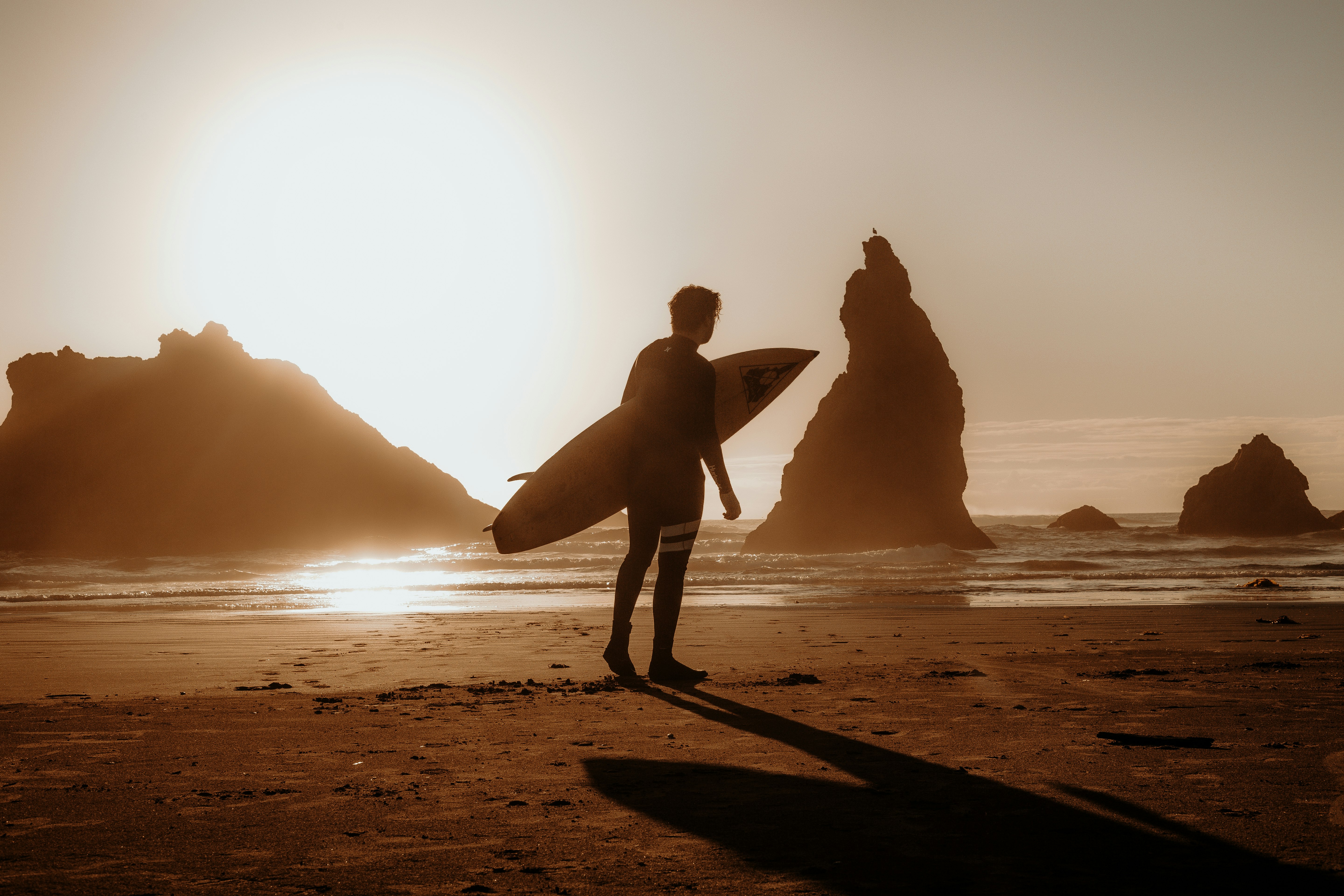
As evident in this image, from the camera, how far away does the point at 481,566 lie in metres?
23.8

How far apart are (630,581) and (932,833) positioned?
115 inches

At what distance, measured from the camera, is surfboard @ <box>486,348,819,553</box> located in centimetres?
510

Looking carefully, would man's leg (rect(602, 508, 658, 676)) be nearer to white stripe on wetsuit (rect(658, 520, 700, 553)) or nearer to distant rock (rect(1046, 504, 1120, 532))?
white stripe on wetsuit (rect(658, 520, 700, 553))

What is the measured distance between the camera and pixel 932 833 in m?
1.93

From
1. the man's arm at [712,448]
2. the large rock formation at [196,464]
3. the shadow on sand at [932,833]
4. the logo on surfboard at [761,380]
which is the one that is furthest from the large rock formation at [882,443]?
the shadow on sand at [932,833]

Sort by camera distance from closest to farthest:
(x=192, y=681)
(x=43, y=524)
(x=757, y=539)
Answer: (x=192, y=681) → (x=757, y=539) → (x=43, y=524)

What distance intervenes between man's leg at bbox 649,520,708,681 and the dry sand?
0.21 m

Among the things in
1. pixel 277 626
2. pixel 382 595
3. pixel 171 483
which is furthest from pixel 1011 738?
pixel 171 483

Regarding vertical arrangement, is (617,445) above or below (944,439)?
below

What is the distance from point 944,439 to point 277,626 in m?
30.1

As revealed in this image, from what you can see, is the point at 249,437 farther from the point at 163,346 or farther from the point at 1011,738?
the point at 1011,738

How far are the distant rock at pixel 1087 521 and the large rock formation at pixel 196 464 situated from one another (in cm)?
3868

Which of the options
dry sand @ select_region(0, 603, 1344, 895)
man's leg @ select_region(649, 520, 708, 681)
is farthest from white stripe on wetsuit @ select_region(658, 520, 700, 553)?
dry sand @ select_region(0, 603, 1344, 895)

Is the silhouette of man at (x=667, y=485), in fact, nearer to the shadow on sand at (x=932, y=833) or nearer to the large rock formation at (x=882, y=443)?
the shadow on sand at (x=932, y=833)
